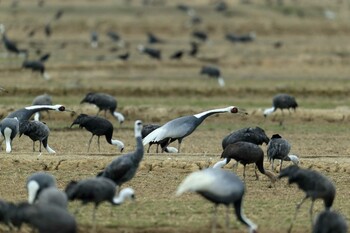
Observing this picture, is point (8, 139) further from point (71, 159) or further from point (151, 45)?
point (151, 45)

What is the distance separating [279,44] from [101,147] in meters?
28.7

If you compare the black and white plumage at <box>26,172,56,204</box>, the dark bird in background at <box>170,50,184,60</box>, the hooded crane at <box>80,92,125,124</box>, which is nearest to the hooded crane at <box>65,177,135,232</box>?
the black and white plumage at <box>26,172,56,204</box>

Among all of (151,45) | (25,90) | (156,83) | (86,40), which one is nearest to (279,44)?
(151,45)

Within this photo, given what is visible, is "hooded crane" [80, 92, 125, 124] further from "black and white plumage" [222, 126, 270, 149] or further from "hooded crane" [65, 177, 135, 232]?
"hooded crane" [65, 177, 135, 232]

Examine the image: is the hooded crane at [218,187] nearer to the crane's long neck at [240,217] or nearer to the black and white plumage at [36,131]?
the crane's long neck at [240,217]

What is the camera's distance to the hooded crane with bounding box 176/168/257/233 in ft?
47.0

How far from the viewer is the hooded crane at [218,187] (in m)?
14.3

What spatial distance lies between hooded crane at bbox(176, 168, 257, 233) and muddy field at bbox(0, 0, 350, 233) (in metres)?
0.81

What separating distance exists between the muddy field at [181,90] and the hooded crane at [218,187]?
0.81 metres

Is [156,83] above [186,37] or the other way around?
above

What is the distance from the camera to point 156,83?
3728 centimetres

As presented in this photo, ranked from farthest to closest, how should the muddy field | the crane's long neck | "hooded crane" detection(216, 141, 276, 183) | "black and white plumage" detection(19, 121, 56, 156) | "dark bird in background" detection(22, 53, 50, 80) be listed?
"dark bird in background" detection(22, 53, 50, 80) → "black and white plumage" detection(19, 121, 56, 156) → "hooded crane" detection(216, 141, 276, 183) → the muddy field → the crane's long neck

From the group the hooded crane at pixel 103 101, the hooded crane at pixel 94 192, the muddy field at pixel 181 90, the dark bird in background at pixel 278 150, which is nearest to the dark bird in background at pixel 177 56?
the muddy field at pixel 181 90

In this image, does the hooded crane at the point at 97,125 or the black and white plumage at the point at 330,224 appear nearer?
Result: the black and white plumage at the point at 330,224
